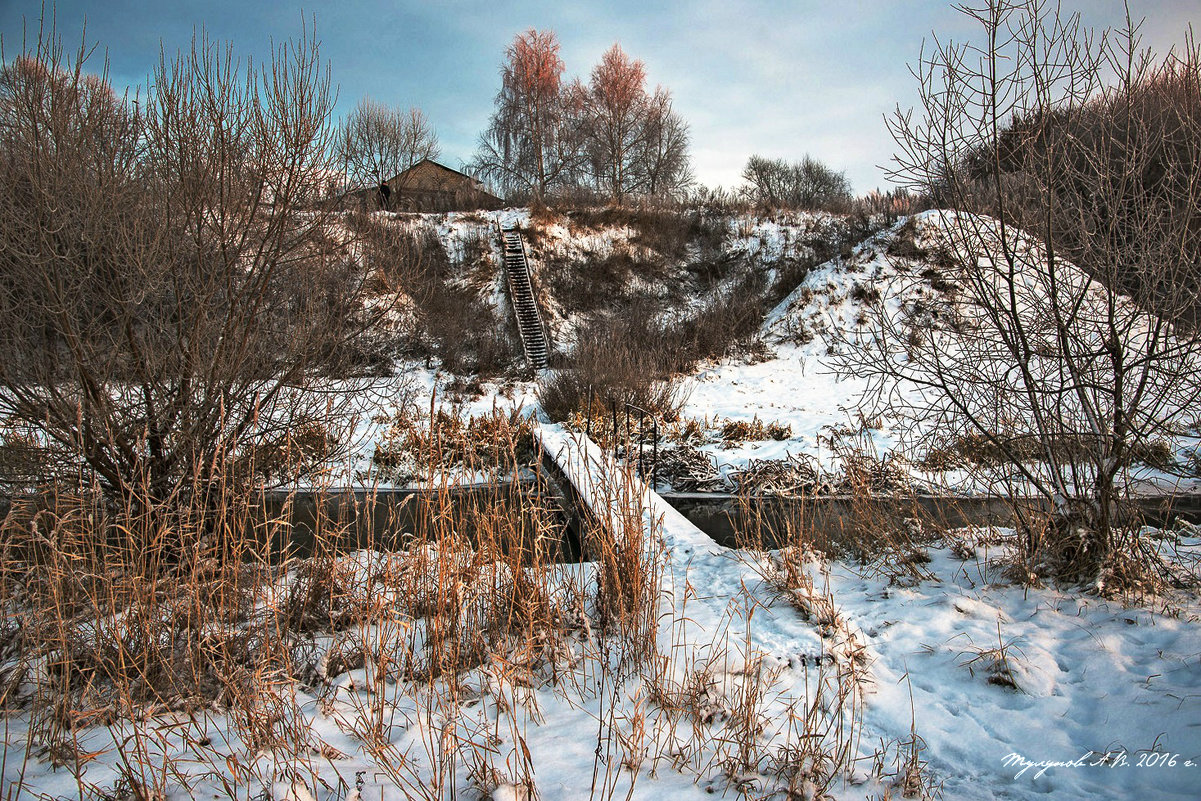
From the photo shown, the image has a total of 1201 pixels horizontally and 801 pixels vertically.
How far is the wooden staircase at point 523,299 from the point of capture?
52.7 ft

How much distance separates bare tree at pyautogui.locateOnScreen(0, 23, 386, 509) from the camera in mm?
3795

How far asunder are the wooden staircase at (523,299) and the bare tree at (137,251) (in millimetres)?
10833

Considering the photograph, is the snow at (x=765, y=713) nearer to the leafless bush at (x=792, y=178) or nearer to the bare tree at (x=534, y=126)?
the bare tree at (x=534, y=126)

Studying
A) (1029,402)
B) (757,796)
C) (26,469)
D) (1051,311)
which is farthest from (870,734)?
(26,469)

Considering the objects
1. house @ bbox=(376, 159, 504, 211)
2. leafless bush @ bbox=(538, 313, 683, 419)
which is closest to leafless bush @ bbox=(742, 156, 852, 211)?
house @ bbox=(376, 159, 504, 211)

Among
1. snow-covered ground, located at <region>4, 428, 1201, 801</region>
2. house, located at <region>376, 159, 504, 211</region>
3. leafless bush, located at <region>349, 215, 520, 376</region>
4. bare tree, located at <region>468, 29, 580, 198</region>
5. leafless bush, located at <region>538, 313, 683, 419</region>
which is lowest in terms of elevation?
snow-covered ground, located at <region>4, 428, 1201, 801</region>

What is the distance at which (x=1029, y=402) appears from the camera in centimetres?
356

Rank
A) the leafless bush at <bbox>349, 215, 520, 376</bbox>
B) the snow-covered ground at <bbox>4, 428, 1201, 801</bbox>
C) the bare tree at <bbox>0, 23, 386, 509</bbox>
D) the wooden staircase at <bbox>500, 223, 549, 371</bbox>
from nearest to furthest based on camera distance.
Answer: the snow-covered ground at <bbox>4, 428, 1201, 801</bbox> → the bare tree at <bbox>0, 23, 386, 509</bbox> → the leafless bush at <bbox>349, 215, 520, 376</bbox> → the wooden staircase at <bbox>500, 223, 549, 371</bbox>

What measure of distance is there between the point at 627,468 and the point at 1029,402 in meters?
2.44

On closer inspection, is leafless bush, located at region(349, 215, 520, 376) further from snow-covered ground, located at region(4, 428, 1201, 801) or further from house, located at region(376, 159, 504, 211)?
snow-covered ground, located at region(4, 428, 1201, 801)

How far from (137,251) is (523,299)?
14494 millimetres

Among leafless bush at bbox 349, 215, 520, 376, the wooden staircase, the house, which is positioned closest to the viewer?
leafless bush at bbox 349, 215, 520, 376

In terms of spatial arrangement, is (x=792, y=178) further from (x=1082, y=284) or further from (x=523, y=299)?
(x=1082, y=284)

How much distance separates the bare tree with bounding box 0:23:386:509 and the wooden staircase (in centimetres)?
1083
